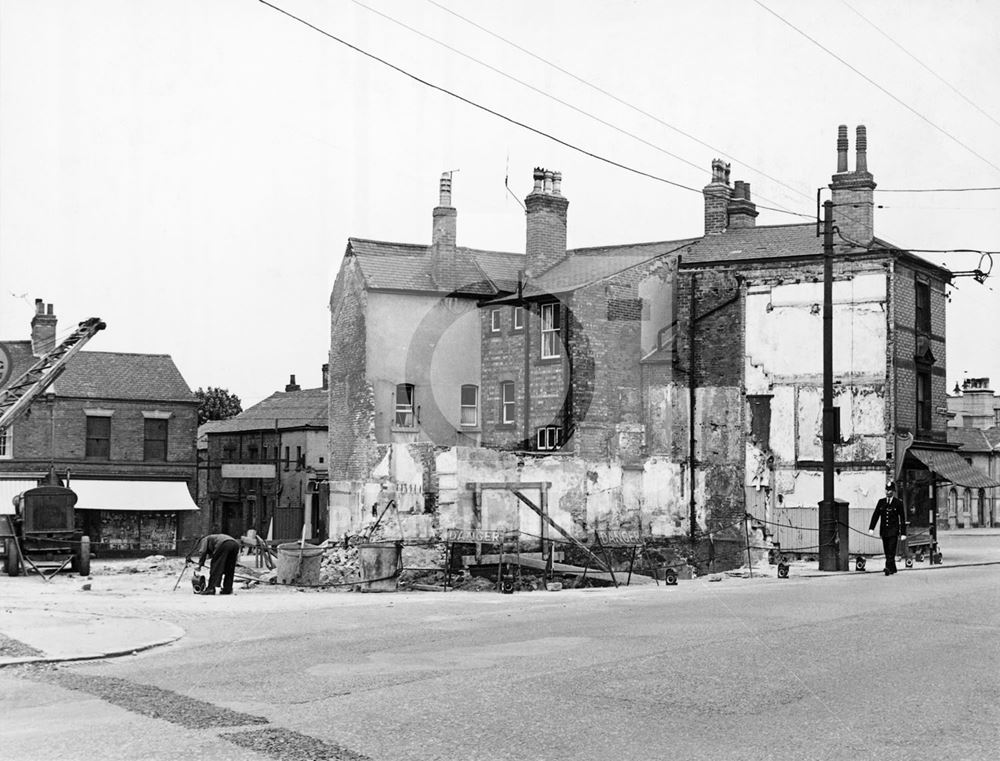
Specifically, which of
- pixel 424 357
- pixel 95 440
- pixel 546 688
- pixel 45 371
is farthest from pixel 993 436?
pixel 546 688

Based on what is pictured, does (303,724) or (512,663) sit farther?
(512,663)

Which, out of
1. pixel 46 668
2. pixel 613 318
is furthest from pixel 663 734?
pixel 613 318

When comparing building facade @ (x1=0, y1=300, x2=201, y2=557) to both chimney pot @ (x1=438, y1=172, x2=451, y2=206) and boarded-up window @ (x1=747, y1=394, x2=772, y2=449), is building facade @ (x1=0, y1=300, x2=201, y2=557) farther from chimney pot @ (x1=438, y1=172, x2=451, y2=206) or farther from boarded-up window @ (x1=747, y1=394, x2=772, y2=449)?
boarded-up window @ (x1=747, y1=394, x2=772, y2=449)

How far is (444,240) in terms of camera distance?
137 feet

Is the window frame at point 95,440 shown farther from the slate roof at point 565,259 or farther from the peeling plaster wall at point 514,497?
the peeling plaster wall at point 514,497

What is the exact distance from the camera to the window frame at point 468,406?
41.0 meters

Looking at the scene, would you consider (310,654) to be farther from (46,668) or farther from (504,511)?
(504,511)

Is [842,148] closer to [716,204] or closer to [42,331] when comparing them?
[716,204]

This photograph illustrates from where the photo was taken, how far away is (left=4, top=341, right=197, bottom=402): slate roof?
48.3 m

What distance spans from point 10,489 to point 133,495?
4.73 m

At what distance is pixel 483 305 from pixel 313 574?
1426 centimetres

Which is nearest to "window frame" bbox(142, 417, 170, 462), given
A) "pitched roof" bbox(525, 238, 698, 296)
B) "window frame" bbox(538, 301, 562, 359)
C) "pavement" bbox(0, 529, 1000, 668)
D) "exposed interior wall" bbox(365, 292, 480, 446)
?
"pavement" bbox(0, 529, 1000, 668)

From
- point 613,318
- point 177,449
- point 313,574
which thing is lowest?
point 313,574

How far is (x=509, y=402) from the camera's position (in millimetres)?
40344
